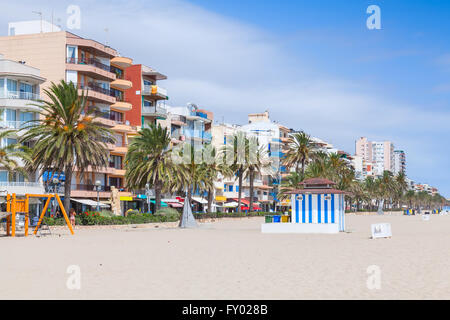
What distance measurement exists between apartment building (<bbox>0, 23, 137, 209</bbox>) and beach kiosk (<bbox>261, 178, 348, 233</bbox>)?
32374 millimetres

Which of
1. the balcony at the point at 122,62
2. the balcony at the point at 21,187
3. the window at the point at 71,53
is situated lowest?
the balcony at the point at 21,187

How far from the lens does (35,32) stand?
229ft

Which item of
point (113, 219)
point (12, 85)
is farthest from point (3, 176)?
point (113, 219)

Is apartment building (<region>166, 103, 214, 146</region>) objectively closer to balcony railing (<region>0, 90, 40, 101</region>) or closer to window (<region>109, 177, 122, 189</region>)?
window (<region>109, 177, 122, 189</region>)

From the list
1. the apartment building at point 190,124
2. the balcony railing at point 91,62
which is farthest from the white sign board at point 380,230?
the apartment building at point 190,124

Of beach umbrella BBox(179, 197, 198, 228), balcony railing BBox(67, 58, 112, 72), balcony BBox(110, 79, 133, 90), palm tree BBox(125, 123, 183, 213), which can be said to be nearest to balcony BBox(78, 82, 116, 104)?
balcony railing BBox(67, 58, 112, 72)

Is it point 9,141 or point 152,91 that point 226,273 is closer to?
point 9,141

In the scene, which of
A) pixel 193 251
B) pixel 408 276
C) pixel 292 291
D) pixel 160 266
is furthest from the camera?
pixel 193 251

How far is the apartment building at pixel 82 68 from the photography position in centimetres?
6650

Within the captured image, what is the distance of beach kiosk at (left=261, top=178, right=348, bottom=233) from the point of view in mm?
36188

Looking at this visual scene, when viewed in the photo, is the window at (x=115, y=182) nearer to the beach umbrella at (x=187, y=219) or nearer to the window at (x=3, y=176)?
the window at (x=3, y=176)

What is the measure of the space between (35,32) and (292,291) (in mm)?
64908

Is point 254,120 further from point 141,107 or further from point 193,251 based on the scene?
point 193,251
